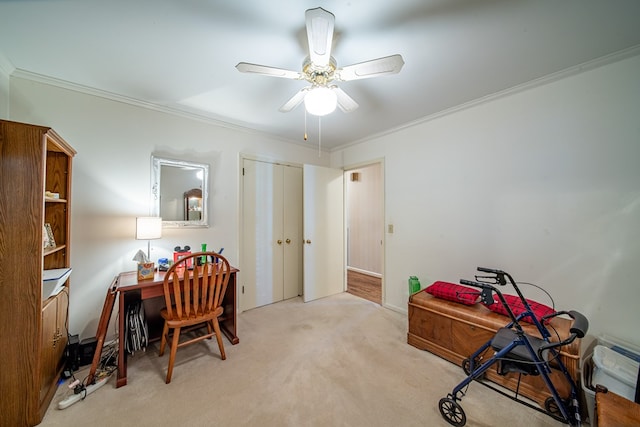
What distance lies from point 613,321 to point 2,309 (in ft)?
13.3

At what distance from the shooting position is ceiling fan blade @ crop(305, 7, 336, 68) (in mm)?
1104

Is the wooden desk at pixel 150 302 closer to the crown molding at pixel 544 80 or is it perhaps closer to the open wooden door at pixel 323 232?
the open wooden door at pixel 323 232

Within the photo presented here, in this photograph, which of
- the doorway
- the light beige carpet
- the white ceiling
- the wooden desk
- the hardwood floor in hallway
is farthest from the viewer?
the doorway

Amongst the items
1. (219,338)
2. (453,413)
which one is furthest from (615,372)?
(219,338)

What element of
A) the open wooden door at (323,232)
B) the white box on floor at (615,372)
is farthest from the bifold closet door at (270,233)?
the white box on floor at (615,372)

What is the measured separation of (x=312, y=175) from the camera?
348cm

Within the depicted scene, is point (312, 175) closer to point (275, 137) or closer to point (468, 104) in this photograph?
point (275, 137)

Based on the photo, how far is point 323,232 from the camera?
3.60 meters

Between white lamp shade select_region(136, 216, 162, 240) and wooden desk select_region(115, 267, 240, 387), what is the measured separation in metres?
0.36

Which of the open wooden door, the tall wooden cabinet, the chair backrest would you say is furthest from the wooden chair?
the open wooden door

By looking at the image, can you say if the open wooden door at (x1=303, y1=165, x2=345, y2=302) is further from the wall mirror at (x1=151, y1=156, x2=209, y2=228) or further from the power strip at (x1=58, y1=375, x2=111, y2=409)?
the power strip at (x1=58, y1=375, x2=111, y2=409)

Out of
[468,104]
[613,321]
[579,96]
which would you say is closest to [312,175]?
[468,104]

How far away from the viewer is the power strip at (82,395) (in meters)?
1.53

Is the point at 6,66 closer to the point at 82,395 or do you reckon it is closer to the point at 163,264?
the point at 163,264
